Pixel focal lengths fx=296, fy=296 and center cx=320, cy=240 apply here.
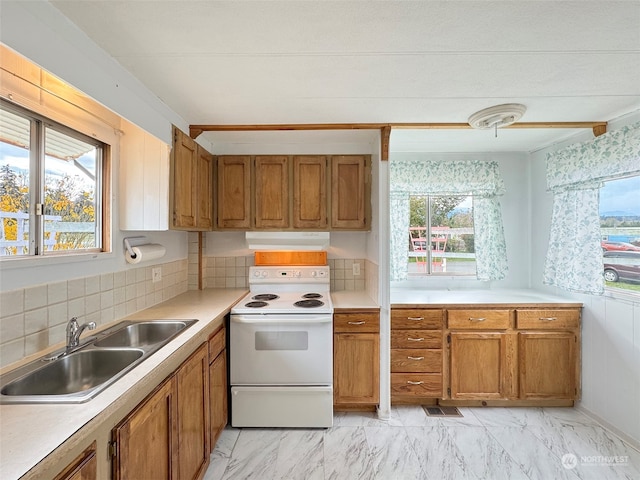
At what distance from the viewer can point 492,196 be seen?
317cm

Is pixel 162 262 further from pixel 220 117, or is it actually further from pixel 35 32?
pixel 35 32

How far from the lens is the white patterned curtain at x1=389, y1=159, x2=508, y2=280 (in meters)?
3.15

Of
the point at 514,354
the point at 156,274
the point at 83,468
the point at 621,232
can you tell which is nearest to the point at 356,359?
the point at 514,354

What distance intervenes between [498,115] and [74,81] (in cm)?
238

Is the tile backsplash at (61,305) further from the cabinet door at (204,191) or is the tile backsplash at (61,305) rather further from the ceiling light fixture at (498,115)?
the ceiling light fixture at (498,115)

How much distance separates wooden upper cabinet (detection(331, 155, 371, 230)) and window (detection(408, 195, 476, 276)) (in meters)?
0.79

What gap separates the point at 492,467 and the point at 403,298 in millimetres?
1281

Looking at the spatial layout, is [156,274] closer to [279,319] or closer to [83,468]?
[279,319]

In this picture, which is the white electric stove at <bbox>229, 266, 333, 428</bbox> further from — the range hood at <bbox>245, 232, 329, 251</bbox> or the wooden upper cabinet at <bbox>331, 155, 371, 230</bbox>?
the wooden upper cabinet at <bbox>331, 155, 371, 230</bbox>

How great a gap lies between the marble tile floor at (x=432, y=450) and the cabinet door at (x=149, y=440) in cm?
73

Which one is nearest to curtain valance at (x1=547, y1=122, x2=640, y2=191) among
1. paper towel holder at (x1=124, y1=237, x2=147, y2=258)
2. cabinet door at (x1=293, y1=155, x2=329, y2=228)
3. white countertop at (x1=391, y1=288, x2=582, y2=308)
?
white countertop at (x1=391, y1=288, x2=582, y2=308)

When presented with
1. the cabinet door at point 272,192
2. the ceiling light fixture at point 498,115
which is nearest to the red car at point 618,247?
the ceiling light fixture at point 498,115

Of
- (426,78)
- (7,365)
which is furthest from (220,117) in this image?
(7,365)

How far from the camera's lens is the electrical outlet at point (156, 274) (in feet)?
7.42
